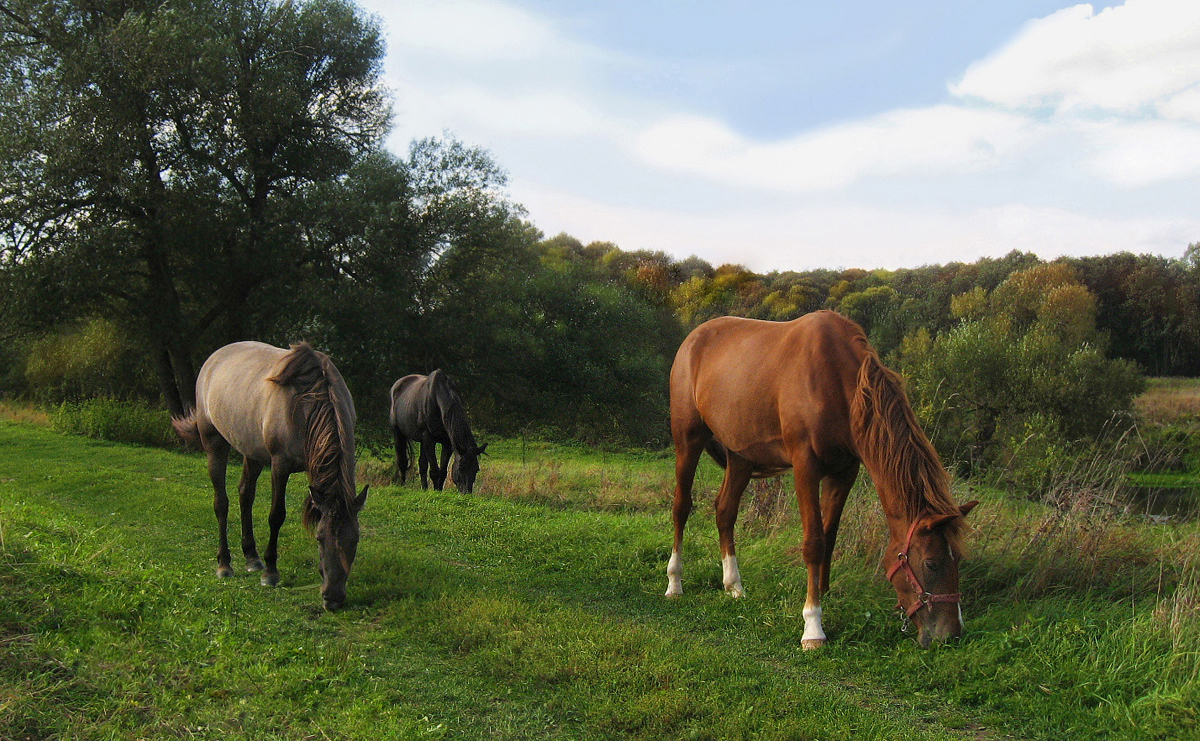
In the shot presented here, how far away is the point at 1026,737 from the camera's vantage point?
372cm

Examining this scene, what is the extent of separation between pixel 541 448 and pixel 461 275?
7.20m

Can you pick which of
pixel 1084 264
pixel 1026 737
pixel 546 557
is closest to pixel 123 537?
pixel 546 557

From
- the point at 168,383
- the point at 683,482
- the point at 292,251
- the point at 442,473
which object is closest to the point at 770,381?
the point at 683,482

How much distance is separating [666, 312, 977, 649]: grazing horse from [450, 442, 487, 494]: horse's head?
6.99m

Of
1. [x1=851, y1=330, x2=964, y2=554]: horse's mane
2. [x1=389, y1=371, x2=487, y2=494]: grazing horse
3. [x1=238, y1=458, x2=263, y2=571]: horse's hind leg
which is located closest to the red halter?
[x1=851, y1=330, x2=964, y2=554]: horse's mane

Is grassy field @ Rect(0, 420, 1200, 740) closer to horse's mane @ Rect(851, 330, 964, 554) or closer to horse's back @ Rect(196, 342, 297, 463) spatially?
horse's mane @ Rect(851, 330, 964, 554)

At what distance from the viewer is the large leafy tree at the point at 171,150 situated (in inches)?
663

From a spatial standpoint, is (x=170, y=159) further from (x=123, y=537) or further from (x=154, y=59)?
(x=123, y=537)

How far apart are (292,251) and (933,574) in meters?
18.0

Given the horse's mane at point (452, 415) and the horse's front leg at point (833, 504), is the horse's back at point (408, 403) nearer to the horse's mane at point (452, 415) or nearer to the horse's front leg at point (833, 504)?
the horse's mane at point (452, 415)

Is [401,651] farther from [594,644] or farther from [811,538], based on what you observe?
[811,538]

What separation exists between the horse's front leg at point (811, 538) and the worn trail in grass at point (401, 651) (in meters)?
0.21

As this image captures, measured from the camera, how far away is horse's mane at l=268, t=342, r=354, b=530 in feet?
19.1

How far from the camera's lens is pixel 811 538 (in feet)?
16.9
